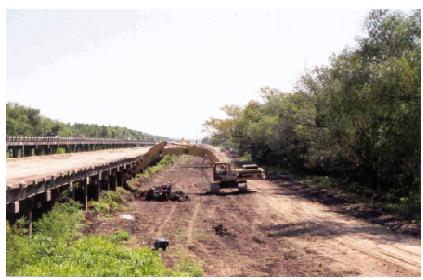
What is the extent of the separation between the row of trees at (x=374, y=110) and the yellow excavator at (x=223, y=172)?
18.7 ft

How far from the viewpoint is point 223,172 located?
1149 inches

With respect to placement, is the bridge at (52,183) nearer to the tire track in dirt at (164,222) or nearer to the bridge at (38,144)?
the tire track in dirt at (164,222)

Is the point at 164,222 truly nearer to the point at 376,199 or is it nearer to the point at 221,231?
the point at 221,231

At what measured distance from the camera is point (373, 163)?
2977cm

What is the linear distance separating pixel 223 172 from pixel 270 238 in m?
12.5

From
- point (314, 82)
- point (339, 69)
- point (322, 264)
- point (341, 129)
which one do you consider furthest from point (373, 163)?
point (322, 264)

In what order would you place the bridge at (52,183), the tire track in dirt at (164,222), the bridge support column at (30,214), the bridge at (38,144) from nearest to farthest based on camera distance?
1. the bridge at (52,183)
2. the bridge support column at (30,214)
3. the tire track in dirt at (164,222)
4. the bridge at (38,144)

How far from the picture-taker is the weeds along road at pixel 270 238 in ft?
42.5

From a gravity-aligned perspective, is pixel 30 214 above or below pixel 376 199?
above

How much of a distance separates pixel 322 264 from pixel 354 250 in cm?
207

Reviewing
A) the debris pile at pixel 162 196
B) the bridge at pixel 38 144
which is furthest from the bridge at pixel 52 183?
the bridge at pixel 38 144

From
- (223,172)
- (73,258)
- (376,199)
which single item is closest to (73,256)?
(73,258)

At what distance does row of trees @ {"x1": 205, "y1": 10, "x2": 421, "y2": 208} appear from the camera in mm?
20688

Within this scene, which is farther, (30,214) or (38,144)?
(38,144)
